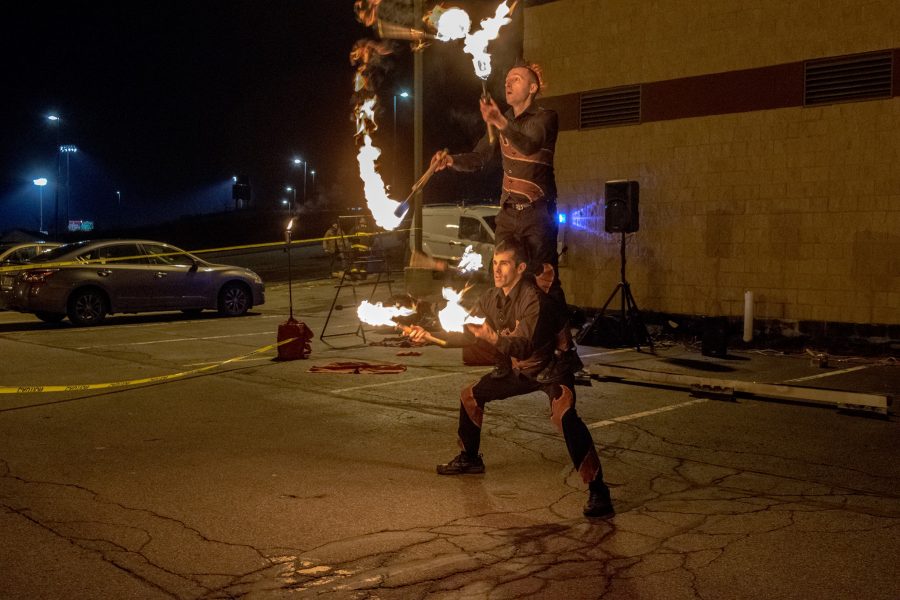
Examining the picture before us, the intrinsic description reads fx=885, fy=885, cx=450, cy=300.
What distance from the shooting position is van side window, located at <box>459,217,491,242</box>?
2097 cm

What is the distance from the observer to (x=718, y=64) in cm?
1477

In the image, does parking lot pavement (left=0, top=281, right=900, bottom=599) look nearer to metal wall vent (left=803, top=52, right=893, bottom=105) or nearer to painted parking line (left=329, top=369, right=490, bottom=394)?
painted parking line (left=329, top=369, right=490, bottom=394)

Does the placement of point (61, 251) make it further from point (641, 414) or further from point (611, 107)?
point (641, 414)

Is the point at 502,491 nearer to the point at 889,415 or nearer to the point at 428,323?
the point at 889,415

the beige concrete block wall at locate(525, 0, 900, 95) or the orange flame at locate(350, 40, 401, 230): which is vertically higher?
the beige concrete block wall at locate(525, 0, 900, 95)

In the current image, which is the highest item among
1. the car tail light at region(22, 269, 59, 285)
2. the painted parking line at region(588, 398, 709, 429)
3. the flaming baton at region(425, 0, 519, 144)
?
the flaming baton at region(425, 0, 519, 144)

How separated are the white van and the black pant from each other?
1402 cm

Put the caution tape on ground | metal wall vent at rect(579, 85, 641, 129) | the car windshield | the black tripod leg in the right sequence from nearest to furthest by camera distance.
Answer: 1. the caution tape on ground
2. the black tripod leg
3. metal wall vent at rect(579, 85, 641, 129)
4. the car windshield

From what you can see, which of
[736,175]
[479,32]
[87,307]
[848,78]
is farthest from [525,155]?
[87,307]

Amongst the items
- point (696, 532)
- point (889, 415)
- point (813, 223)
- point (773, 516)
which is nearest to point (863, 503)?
point (773, 516)

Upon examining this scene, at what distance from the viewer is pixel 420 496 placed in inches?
238

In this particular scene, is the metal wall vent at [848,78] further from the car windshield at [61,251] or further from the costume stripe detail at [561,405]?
the car windshield at [61,251]

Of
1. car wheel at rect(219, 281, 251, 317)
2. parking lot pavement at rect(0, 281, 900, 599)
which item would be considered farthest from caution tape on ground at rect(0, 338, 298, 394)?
car wheel at rect(219, 281, 251, 317)

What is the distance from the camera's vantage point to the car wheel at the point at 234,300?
19.2 m
